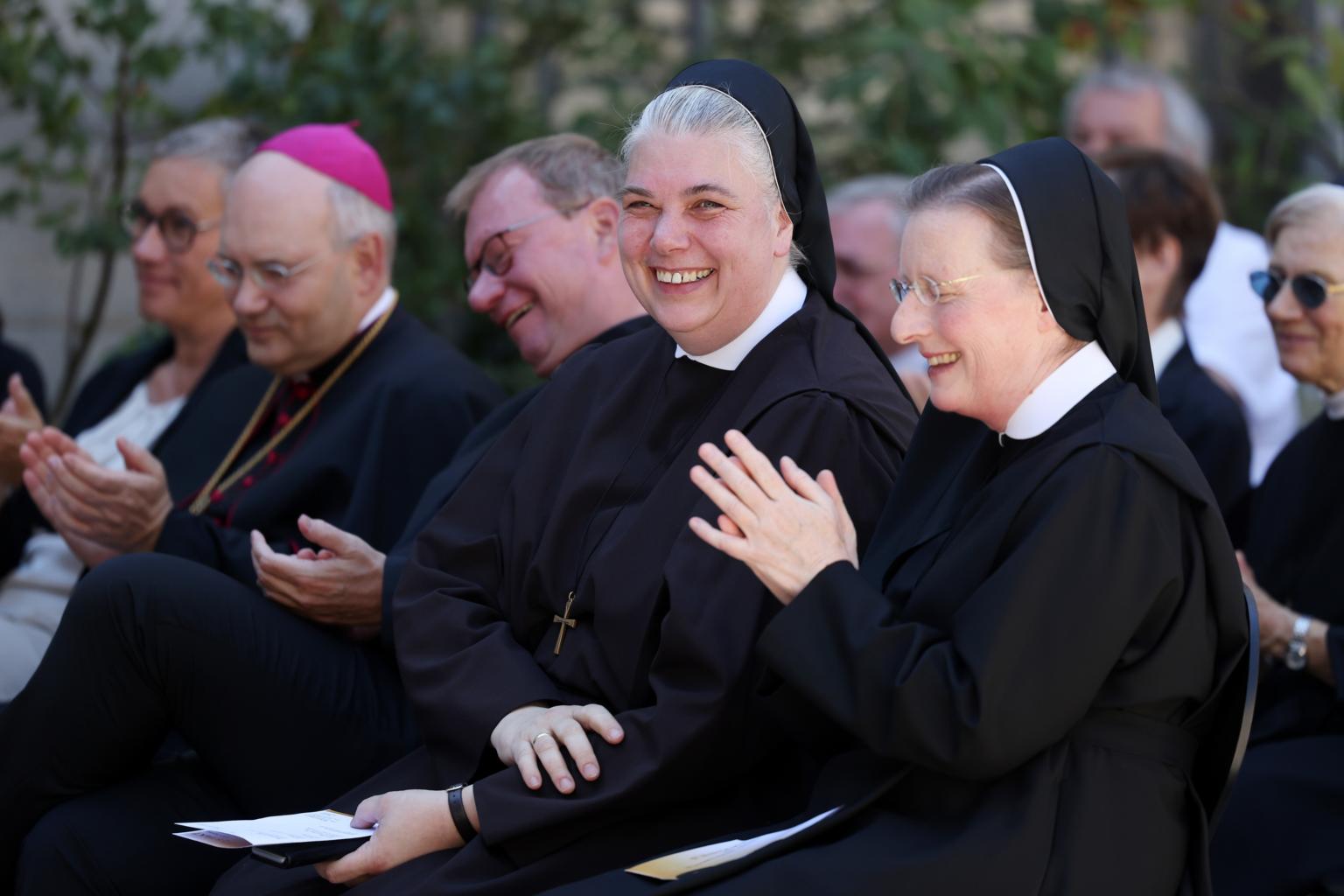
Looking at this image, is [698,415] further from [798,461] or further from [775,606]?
[775,606]

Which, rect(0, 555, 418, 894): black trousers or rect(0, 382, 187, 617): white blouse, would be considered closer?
rect(0, 555, 418, 894): black trousers

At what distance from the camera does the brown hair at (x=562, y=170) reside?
13.4ft

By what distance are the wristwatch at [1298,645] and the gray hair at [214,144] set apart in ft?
10.6

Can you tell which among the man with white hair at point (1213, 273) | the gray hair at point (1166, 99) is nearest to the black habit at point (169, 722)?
the man with white hair at point (1213, 273)

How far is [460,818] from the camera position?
2.93 m

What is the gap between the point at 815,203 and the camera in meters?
3.15

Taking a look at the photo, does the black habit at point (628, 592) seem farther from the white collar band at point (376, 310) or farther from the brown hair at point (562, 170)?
the white collar band at point (376, 310)

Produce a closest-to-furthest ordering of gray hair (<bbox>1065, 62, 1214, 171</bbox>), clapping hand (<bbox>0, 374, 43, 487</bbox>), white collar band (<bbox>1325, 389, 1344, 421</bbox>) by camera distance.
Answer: white collar band (<bbox>1325, 389, 1344, 421</bbox>)
clapping hand (<bbox>0, 374, 43, 487</bbox>)
gray hair (<bbox>1065, 62, 1214, 171</bbox>)

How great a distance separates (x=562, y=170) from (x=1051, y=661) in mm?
2140

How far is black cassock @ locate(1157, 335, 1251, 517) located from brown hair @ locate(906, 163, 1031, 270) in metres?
1.74

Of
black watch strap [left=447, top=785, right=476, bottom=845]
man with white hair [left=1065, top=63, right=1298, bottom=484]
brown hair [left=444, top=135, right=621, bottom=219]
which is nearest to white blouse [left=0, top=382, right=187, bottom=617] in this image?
brown hair [left=444, top=135, right=621, bottom=219]

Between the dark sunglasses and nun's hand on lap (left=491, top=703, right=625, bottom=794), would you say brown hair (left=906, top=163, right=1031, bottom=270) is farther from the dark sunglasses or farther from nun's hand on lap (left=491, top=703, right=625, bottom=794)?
the dark sunglasses

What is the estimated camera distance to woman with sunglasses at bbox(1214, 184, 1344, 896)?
3.27 m

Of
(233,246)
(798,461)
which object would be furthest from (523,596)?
(233,246)
